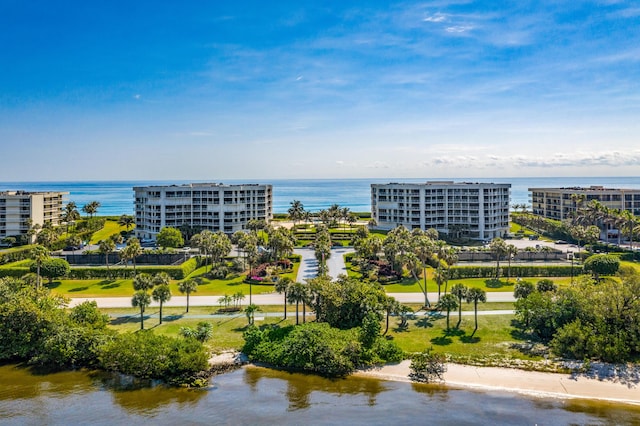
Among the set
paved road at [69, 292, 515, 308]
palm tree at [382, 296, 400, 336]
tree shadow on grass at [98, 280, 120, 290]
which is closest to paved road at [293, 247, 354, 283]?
paved road at [69, 292, 515, 308]

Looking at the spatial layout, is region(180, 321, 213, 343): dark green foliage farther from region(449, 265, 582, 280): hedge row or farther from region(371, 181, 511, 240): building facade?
region(371, 181, 511, 240): building facade

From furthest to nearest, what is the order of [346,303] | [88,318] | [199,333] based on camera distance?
[346,303] < [88,318] < [199,333]

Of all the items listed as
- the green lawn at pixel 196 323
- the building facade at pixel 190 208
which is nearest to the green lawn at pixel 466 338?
the green lawn at pixel 196 323

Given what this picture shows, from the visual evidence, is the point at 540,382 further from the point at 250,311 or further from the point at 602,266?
the point at 602,266

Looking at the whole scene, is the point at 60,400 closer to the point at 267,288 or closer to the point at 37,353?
the point at 37,353

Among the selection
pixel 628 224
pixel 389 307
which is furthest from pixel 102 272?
pixel 628 224

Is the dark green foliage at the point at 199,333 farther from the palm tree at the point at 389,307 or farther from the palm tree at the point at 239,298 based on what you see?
the palm tree at the point at 389,307

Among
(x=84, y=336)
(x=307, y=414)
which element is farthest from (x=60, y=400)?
(x=307, y=414)
